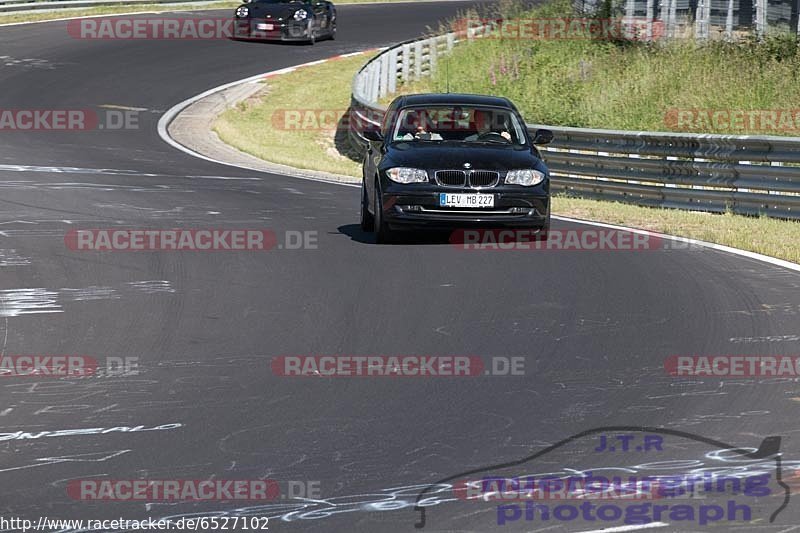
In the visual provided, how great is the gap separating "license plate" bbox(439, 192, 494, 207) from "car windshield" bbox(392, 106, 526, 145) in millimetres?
1173

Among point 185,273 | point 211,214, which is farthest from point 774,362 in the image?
point 211,214

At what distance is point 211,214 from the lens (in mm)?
16812

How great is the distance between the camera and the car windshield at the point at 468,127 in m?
15.3

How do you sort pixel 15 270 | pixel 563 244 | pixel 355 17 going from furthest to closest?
pixel 355 17 → pixel 563 244 → pixel 15 270

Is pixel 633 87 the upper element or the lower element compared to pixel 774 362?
lower

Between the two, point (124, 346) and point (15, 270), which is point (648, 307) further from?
point (15, 270)

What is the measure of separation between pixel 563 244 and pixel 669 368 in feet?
19.3

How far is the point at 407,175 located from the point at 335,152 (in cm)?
1546
